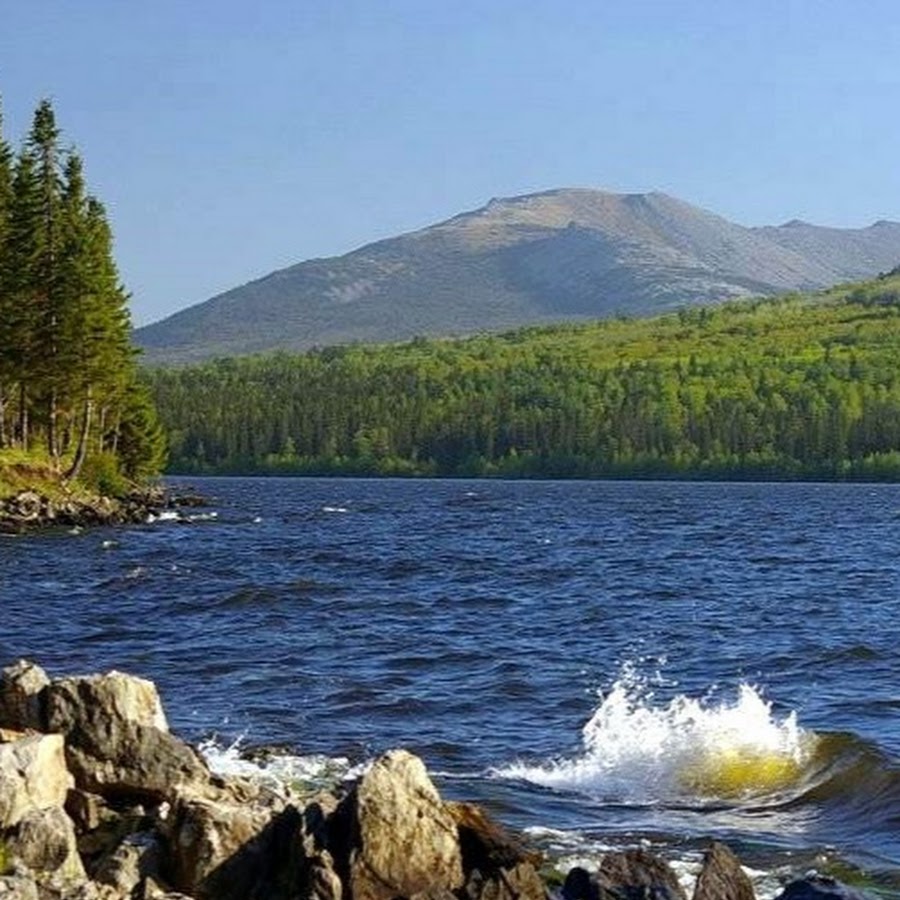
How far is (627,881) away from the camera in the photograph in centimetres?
1650

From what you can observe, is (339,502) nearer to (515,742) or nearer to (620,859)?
(515,742)

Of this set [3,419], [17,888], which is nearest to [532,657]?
[17,888]

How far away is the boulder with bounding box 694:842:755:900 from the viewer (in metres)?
16.3

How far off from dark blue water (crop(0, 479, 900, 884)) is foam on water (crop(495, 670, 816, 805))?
0.25ft

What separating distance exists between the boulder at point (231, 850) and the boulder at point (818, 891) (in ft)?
15.6

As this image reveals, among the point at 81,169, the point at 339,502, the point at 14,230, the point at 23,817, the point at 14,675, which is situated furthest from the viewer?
the point at 339,502

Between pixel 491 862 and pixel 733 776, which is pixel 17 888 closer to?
pixel 491 862

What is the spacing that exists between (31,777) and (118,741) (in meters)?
1.97

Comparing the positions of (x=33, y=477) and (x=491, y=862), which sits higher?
(x=33, y=477)

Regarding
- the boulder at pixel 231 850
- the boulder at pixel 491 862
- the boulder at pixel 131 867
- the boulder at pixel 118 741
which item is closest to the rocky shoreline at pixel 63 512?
the boulder at pixel 118 741

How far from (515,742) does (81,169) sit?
72.2 meters

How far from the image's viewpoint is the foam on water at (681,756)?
84.5 feet

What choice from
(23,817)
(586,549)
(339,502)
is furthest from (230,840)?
(339,502)

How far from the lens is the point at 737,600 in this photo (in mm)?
55031
